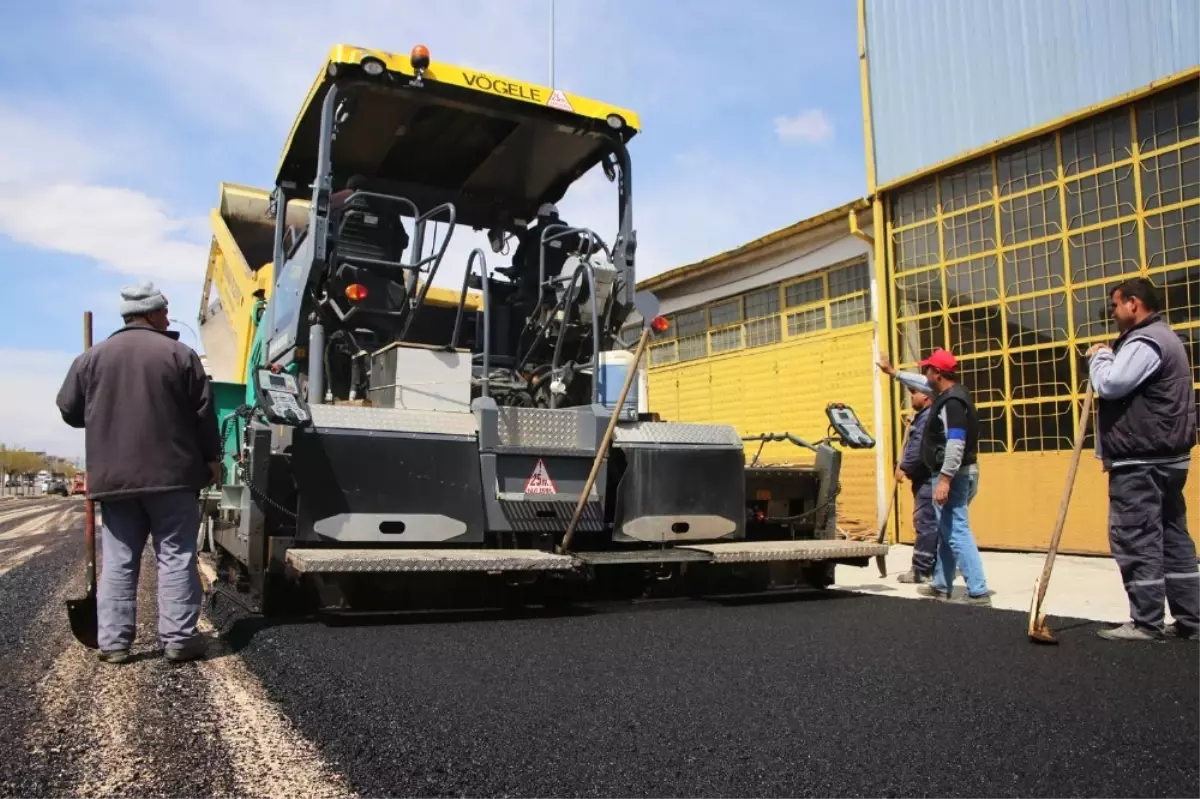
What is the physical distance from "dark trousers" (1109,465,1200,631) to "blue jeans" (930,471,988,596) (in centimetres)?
108

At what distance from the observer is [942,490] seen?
16.9ft

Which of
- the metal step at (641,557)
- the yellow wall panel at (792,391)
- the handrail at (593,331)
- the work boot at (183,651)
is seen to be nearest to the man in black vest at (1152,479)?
the metal step at (641,557)

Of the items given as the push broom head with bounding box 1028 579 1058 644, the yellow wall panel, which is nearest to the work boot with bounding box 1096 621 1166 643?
the push broom head with bounding box 1028 579 1058 644

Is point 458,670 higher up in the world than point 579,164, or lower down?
lower down

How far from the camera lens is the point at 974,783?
2170 mm

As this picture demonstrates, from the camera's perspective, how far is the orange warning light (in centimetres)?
477

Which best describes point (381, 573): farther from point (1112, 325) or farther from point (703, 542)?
point (1112, 325)

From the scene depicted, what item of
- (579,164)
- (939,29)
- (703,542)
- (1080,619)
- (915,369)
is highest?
(939,29)

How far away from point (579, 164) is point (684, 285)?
26.3 ft

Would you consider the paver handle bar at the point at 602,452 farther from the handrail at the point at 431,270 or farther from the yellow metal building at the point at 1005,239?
the yellow metal building at the point at 1005,239

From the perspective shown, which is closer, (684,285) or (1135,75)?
(1135,75)

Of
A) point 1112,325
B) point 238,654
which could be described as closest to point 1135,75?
point 1112,325

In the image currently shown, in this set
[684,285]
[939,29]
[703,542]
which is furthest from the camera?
[684,285]

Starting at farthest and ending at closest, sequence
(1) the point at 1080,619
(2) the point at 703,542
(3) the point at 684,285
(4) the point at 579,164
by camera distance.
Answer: (3) the point at 684,285, (4) the point at 579,164, (2) the point at 703,542, (1) the point at 1080,619
